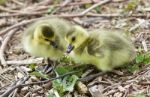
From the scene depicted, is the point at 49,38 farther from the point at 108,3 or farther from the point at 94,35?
the point at 108,3

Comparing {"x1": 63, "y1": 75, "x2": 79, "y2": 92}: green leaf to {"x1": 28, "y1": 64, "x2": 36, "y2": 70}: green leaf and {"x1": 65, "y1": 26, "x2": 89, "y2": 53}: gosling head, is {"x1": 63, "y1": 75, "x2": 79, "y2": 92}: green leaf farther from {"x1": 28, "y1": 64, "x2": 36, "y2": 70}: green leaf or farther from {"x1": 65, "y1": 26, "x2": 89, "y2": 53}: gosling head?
{"x1": 28, "y1": 64, "x2": 36, "y2": 70}: green leaf

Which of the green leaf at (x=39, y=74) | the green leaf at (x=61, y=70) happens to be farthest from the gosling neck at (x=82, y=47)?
the green leaf at (x=39, y=74)

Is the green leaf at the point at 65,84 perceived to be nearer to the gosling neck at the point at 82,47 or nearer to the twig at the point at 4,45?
the gosling neck at the point at 82,47

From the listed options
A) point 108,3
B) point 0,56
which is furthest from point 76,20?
point 0,56

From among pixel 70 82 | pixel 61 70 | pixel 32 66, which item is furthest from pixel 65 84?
pixel 32 66

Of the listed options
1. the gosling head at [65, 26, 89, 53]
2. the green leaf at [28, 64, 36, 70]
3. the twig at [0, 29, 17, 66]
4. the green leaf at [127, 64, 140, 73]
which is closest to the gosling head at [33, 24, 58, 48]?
the gosling head at [65, 26, 89, 53]
